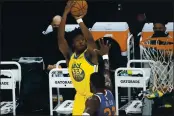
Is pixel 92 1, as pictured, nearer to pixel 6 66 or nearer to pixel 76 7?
pixel 76 7

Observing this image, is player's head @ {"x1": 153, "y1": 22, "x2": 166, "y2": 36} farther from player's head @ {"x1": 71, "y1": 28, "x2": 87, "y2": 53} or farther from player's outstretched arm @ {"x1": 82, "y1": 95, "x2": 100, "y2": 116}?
player's outstretched arm @ {"x1": 82, "y1": 95, "x2": 100, "y2": 116}

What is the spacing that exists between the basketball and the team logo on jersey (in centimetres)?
76

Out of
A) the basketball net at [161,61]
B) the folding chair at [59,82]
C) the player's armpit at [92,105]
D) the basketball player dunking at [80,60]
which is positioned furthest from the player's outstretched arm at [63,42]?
the basketball net at [161,61]

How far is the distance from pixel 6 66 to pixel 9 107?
665mm

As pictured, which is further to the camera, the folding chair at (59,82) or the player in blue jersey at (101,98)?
the folding chair at (59,82)

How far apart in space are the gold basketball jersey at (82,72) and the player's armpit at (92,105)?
10 cm

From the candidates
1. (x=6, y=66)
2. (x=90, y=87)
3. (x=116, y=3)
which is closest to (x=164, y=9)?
(x=116, y=3)

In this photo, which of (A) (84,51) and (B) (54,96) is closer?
(A) (84,51)

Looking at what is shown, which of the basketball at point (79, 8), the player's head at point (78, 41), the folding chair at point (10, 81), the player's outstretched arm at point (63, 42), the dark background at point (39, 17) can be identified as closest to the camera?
the basketball at point (79, 8)

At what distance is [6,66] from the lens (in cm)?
1350

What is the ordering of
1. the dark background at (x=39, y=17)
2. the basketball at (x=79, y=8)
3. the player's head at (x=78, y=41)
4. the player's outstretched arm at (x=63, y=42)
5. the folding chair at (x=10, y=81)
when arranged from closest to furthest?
the basketball at (x=79, y=8) → the player's head at (x=78, y=41) → the player's outstretched arm at (x=63, y=42) → the dark background at (x=39, y=17) → the folding chair at (x=10, y=81)

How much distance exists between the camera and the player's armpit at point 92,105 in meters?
12.4

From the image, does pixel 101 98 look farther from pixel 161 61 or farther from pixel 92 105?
pixel 161 61

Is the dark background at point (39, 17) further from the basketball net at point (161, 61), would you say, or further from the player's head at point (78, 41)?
the basketball net at point (161, 61)
